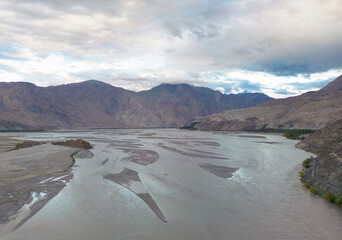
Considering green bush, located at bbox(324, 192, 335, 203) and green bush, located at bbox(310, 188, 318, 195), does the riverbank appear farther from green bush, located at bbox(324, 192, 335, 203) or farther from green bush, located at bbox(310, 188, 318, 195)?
green bush, located at bbox(310, 188, 318, 195)

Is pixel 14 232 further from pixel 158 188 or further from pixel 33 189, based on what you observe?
pixel 158 188

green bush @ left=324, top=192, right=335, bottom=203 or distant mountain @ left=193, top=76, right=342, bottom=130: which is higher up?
distant mountain @ left=193, top=76, right=342, bottom=130

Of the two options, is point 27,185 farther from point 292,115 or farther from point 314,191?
point 292,115

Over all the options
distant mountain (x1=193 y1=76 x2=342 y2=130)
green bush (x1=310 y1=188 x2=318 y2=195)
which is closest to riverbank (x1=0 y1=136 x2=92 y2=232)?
green bush (x1=310 y1=188 x2=318 y2=195)

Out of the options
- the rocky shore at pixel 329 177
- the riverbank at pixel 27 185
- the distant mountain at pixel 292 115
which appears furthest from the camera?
the distant mountain at pixel 292 115

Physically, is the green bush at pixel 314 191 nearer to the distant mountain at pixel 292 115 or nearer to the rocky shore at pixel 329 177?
the rocky shore at pixel 329 177

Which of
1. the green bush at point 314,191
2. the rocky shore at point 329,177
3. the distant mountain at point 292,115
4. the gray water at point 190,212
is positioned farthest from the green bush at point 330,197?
the distant mountain at point 292,115

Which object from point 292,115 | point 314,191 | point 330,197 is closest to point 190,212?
point 330,197

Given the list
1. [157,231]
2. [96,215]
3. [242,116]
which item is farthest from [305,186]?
[242,116]

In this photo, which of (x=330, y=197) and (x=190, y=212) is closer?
(x=190, y=212)
